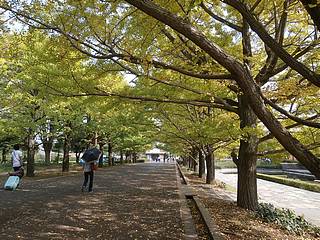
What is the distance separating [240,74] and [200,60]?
157 inches

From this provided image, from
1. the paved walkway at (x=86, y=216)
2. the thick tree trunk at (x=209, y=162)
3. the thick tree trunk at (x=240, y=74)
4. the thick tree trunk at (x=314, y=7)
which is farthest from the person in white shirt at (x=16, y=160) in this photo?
the thick tree trunk at (x=314, y=7)

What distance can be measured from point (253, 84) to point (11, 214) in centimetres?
586

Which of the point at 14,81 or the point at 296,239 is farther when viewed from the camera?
the point at 14,81

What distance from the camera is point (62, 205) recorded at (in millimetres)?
8516

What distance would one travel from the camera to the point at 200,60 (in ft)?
26.0

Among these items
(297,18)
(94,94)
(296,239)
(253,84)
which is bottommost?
(296,239)

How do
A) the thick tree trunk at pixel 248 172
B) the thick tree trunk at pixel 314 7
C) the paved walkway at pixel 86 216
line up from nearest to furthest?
the thick tree trunk at pixel 314 7
the paved walkway at pixel 86 216
the thick tree trunk at pixel 248 172

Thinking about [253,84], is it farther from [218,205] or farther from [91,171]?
[91,171]

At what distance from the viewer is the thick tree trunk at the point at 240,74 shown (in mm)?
3641

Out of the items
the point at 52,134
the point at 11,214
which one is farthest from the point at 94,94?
the point at 52,134

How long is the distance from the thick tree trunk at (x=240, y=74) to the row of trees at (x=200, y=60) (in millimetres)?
12

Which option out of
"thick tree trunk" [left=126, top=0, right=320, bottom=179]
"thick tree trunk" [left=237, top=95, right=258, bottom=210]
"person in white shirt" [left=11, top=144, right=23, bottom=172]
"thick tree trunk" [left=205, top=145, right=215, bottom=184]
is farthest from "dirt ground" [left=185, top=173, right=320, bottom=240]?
"thick tree trunk" [left=205, top=145, right=215, bottom=184]

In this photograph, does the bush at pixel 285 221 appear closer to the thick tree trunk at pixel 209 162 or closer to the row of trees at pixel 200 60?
the row of trees at pixel 200 60

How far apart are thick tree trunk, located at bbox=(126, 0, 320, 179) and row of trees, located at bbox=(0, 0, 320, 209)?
1 centimetres
